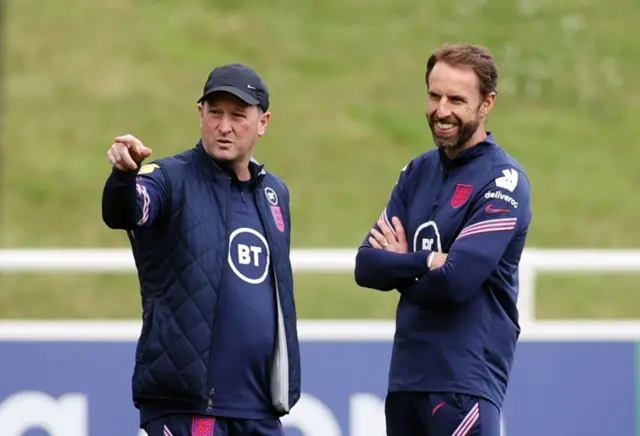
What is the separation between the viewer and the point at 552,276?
11.7m

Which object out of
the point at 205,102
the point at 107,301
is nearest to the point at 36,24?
the point at 107,301

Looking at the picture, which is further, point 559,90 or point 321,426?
point 559,90

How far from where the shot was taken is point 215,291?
4383 mm

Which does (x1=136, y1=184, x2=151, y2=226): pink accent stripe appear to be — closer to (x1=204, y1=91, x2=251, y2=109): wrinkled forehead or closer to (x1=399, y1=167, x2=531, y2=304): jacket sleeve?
(x1=204, y1=91, x2=251, y2=109): wrinkled forehead

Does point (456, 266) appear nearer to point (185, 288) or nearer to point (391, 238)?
point (391, 238)

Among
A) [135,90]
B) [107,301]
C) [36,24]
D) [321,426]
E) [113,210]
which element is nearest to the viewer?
[113,210]

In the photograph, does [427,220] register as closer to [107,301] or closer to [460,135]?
[460,135]

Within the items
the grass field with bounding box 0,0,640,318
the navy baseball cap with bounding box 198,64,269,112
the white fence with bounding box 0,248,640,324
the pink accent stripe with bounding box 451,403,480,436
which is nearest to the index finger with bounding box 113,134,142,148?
the navy baseball cap with bounding box 198,64,269,112

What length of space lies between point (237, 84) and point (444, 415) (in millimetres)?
1276

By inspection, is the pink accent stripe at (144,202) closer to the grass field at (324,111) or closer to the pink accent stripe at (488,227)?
the pink accent stripe at (488,227)

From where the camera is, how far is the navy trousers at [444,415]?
4336 mm

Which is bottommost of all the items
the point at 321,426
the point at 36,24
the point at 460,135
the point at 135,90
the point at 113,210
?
the point at 321,426

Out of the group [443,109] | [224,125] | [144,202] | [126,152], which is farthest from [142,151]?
[443,109]

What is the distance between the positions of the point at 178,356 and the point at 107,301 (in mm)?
6859
